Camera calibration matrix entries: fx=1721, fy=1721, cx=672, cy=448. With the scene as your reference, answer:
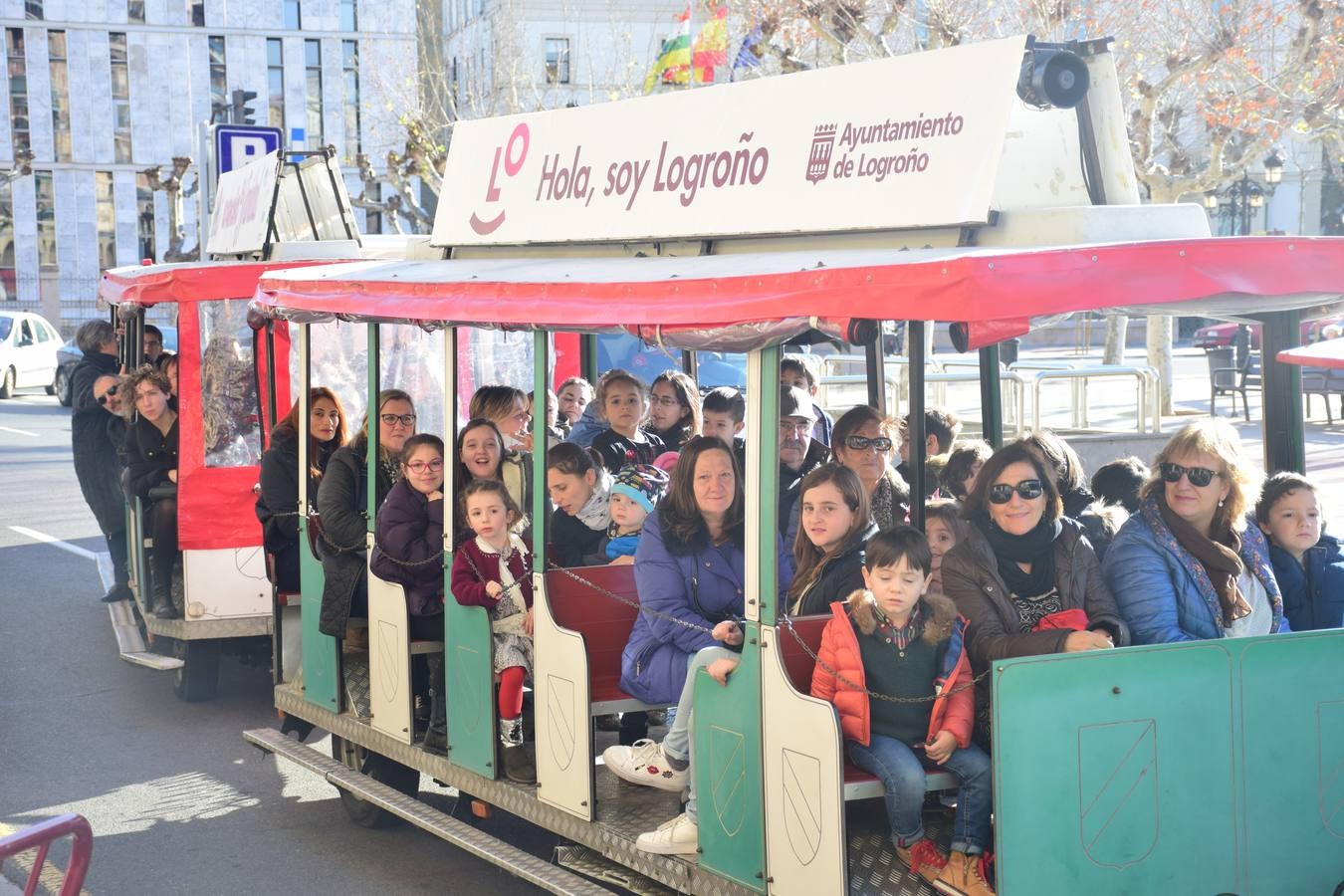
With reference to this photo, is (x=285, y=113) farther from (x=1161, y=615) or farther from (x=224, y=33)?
(x=1161, y=615)

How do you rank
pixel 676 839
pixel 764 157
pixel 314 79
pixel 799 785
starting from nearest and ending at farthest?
pixel 799 785 → pixel 676 839 → pixel 764 157 → pixel 314 79

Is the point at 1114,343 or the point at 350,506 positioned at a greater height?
the point at 1114,343

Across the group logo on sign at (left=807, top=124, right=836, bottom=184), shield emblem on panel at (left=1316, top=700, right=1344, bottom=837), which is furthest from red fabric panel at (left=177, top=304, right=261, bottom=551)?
shield emblem on panel at (left=1316, top=700, right=1344, bottom=837)

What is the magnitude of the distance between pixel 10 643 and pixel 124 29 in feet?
199

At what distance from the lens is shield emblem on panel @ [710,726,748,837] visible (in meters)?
5.05

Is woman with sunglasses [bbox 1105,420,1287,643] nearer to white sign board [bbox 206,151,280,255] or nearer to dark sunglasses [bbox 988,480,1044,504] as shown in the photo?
dark sunglasses [bbox 988,480,1044,504]

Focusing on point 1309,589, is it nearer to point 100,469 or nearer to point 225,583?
point 225,583

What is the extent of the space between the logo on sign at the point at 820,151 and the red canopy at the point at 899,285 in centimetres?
26

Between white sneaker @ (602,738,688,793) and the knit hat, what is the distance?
119 cm

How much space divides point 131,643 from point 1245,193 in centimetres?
2847

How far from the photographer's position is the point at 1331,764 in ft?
15.3

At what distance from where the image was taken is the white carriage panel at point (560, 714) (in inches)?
226

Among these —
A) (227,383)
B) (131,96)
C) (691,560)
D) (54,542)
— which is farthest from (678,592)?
(131,96)

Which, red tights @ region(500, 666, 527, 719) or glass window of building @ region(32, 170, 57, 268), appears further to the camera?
glass window of building @ region(32, 170, 57, 268)
